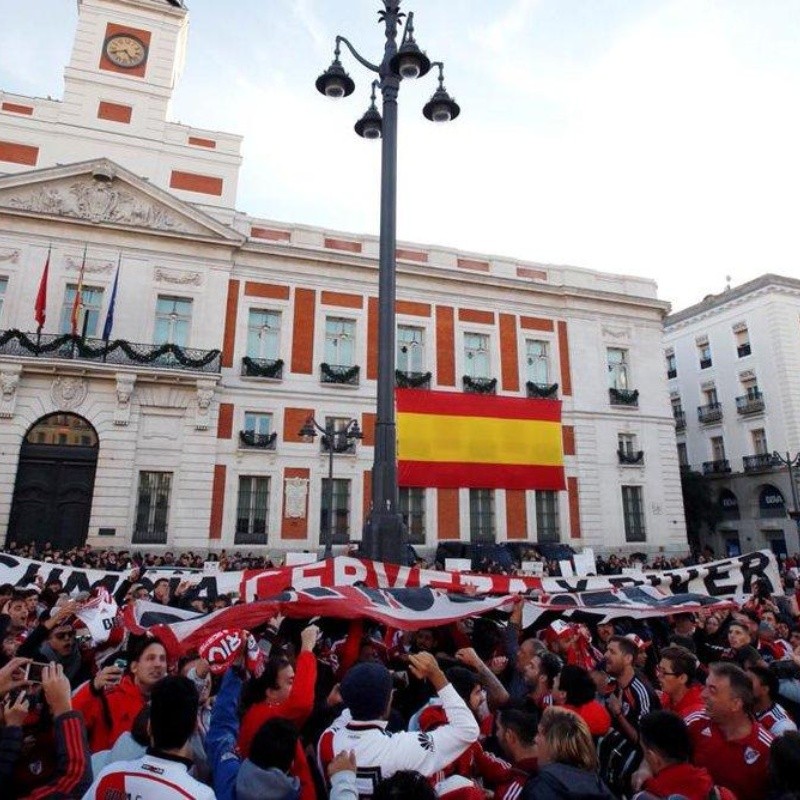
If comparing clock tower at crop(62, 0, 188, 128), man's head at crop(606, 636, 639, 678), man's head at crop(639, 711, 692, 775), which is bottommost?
man's head at crop(639, 711, 692, 775)

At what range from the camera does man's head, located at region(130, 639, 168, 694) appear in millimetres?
3994

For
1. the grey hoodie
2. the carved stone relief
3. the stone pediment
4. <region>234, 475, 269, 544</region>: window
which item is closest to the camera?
the grey hoodie

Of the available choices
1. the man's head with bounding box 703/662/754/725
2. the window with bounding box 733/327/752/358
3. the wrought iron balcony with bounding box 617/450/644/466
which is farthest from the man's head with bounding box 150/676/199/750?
the window with bounding box 733/327/752/358

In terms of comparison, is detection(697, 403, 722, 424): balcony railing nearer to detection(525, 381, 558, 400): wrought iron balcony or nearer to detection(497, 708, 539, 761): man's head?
detection(525, 381, 558, 400): wrought iron balcony

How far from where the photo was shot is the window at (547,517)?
86.9 feet

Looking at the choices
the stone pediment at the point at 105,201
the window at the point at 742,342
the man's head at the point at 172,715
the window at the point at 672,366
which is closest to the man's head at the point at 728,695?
the man's head at the point at 172,715

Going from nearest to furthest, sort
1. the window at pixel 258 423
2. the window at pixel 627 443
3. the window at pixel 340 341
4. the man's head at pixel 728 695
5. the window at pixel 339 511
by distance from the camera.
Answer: the man's head at pixel 728 695
the window at pixel 339 511
the window at pixel 258 423
the window at pixel 340 341
the window at pixel 627 443

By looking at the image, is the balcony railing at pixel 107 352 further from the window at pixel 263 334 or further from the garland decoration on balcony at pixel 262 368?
the window at pixel 263 334

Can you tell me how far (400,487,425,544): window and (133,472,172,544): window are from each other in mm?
9161

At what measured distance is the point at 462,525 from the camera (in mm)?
25391

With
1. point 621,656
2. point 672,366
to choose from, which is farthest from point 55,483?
point 672,366

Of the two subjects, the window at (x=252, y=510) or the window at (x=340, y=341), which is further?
the window at (x=340, y=341)

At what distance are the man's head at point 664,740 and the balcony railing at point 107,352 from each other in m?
21.6

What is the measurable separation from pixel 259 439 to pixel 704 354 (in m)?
30.4
